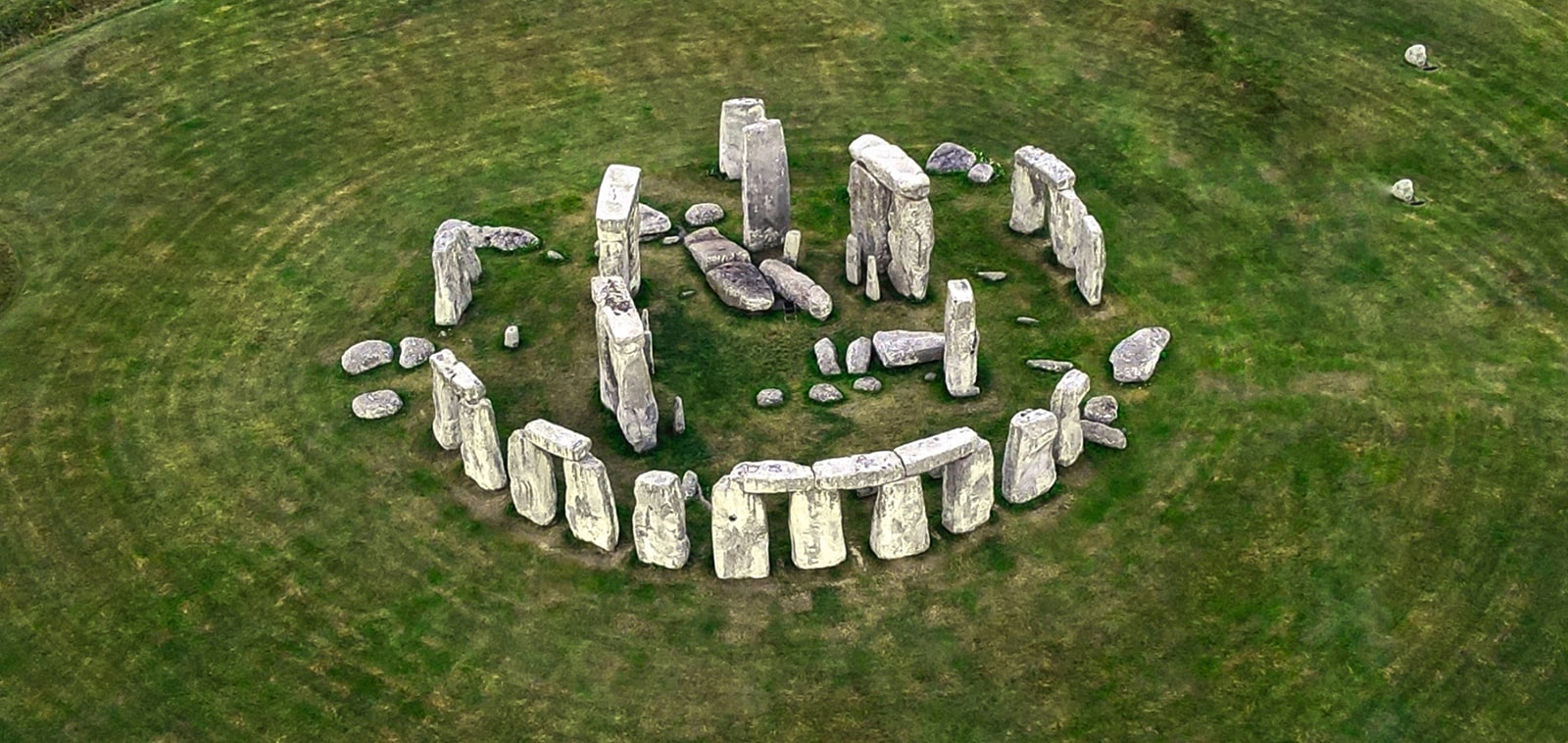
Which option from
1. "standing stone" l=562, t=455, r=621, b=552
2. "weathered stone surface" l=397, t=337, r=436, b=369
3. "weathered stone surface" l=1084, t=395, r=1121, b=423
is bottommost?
"weathered stone surface" l=1084, t=395, r=1121, b=423

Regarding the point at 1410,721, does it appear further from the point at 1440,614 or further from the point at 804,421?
the point at 804,421

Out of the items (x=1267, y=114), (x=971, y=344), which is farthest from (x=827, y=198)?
(x=1267, y=114)

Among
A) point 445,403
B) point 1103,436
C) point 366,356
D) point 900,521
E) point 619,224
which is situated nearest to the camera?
point 900,521

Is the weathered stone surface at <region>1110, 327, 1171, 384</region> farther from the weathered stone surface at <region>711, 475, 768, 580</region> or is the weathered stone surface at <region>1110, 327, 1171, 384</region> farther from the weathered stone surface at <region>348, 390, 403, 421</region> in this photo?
the weathered stone surface at <region>348, 390, 403, 421</region>

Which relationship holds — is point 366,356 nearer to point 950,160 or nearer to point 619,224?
point 619,224

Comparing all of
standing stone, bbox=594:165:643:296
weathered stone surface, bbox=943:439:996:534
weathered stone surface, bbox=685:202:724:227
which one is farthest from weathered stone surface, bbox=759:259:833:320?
weathered stone surface, bbox=943:439:996:534

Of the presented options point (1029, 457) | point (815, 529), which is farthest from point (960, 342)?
point (815, 529)

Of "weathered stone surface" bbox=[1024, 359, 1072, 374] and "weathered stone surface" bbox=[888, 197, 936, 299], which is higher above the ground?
"weathered stone surface" bbox=[888, 197, 936, 299]
